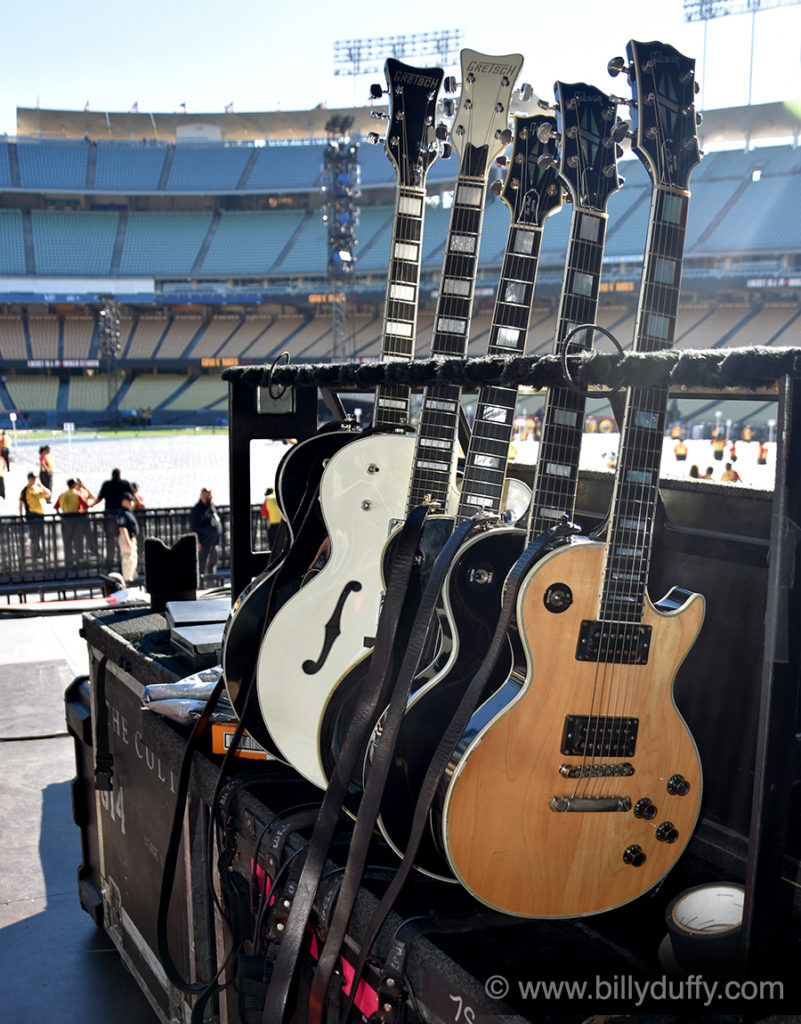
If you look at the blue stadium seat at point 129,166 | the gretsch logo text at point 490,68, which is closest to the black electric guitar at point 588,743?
the gretsch logo text at point 490,68

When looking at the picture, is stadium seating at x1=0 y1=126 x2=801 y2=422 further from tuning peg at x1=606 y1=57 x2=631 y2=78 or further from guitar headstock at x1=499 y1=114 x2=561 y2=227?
tuning peg at x1=606 y1=57 x2=631 y2=78

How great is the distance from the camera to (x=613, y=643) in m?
1.60

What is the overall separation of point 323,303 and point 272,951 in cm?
4247

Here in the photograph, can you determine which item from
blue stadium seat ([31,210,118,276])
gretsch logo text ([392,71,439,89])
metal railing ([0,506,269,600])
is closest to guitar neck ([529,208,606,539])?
gretsch logo text ([392,71,439,89])

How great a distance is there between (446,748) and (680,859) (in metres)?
0.62

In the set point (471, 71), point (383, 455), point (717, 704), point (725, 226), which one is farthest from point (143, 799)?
point (725, 226)

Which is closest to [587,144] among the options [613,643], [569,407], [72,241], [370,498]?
[569,407]

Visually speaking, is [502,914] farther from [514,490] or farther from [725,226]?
[725,226]

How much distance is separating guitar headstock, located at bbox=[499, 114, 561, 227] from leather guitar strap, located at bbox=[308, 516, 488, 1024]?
102 centimetres

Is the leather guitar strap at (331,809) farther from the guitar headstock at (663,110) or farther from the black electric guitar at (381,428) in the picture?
the guitar headstock at (663,110)

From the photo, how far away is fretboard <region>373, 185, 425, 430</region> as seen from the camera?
97.2 inches

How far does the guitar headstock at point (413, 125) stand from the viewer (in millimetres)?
2449

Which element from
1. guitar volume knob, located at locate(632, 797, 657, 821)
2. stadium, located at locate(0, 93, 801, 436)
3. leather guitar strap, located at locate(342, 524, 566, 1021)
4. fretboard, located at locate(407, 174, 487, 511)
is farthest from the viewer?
stadium, located at locate(0, 93, 801, 436)

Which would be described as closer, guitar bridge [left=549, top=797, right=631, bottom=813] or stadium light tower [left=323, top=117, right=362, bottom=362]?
guitar bridge [left=549, top=797, right=631, bottom=813]
